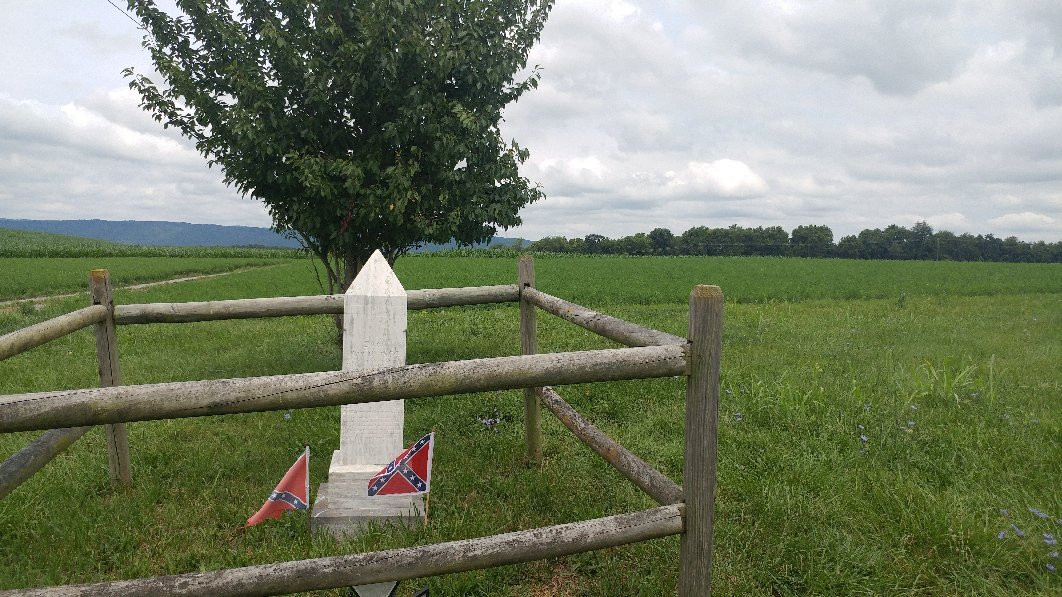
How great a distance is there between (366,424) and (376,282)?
0.79 meters

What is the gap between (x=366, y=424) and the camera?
3244 millimetres

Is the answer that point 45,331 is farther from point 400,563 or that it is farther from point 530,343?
point 530,343

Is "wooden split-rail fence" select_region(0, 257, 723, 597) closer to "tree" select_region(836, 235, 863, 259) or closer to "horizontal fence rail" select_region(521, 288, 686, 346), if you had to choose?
"horizontal fence rail" select_region(521, 288, 686, 346)

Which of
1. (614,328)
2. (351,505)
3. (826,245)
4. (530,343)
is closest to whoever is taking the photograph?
(614,328)

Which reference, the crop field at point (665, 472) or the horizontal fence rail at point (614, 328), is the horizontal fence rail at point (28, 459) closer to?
the crop field at point (665, 472)

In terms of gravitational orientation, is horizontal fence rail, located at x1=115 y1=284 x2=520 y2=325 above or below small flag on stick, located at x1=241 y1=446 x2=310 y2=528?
above

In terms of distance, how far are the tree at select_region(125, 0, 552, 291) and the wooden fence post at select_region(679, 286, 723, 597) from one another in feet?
14.5

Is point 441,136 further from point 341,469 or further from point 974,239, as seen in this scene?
point 974,239

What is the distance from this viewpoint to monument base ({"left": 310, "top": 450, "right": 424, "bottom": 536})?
3.14 meters

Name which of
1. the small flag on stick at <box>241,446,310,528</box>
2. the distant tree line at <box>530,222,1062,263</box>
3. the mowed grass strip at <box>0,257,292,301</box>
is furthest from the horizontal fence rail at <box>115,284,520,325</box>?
the distant tree line at <box>530,222,1062,263</box>

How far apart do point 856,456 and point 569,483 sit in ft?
6.67

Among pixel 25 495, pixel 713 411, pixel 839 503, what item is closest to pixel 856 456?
pixel 839 503

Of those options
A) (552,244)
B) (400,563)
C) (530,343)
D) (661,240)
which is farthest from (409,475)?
(661,240)

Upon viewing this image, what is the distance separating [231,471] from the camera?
4098mm
